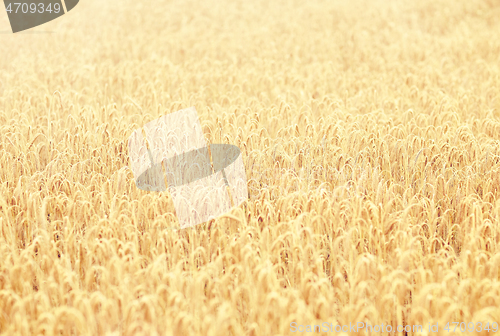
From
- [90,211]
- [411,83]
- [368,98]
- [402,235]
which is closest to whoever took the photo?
[402,235]

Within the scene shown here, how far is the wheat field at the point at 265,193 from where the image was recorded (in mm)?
2592

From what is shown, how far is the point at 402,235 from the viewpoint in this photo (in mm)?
3139

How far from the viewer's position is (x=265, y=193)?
3.80 meters

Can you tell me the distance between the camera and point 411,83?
7141 millimetres

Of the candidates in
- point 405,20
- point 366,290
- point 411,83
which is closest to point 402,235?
point 366,290

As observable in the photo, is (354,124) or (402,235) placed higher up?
(354,124)

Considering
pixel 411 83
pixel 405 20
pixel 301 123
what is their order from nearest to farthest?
pixel 301 123 < pixel 411 83 < pixel 405 20

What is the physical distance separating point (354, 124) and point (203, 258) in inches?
104

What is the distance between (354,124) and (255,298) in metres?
3.02

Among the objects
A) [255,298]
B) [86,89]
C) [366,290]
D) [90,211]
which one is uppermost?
[86,89]

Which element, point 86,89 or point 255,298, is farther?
point 86,89

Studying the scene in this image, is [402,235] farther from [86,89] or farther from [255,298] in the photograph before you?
[86,89]

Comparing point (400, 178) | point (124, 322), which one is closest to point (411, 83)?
point (400, 178)

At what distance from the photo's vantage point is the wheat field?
8.50 ft
